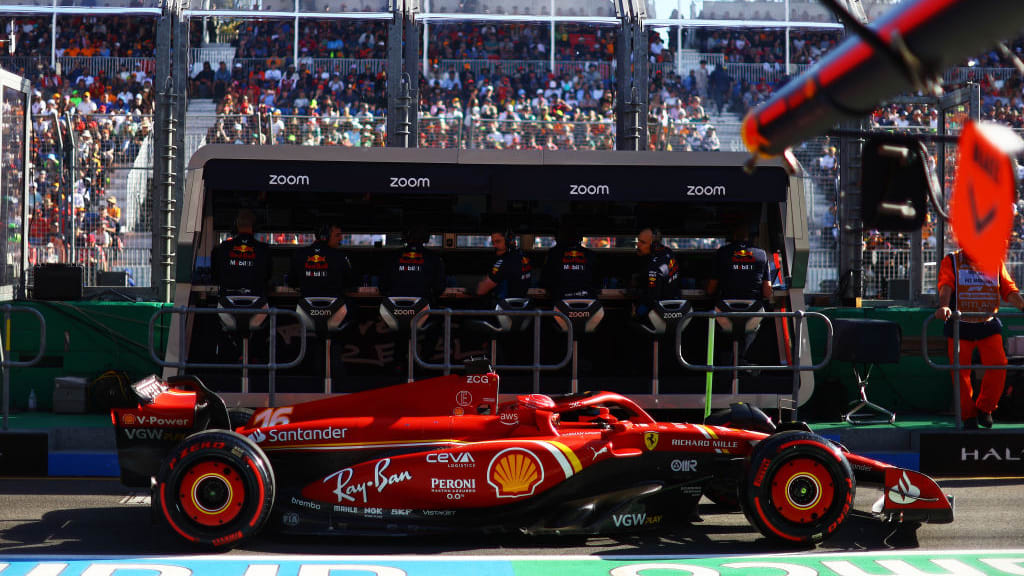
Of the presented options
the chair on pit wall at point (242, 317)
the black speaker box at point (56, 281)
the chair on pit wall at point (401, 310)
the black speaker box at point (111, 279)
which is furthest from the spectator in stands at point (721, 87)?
the black speaker box at point (56, 281)

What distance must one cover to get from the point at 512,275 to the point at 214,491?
4699mm

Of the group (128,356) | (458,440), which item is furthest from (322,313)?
(458,440)

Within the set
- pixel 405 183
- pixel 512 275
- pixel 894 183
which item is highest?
pixel 405 183

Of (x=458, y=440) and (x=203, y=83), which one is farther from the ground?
(x=203, y=83)

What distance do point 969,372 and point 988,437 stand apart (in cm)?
112

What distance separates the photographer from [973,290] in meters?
10.0

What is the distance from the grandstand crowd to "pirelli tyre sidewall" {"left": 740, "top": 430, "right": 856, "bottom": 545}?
6477 mm

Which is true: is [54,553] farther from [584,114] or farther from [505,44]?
[505,44]

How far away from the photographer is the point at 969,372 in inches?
407

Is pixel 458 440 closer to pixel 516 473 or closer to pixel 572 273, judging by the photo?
pixel 516 473

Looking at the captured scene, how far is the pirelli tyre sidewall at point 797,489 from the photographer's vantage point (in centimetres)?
673

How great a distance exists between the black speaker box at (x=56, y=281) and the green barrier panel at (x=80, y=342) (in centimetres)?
24

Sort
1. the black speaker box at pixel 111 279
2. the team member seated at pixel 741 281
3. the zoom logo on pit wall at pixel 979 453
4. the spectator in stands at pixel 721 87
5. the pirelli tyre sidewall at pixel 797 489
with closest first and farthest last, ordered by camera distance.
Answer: the pirelli tyre sidewall at pixel 797 489
the zoom logo on pit wall at pixel 979 453
the team member seated at pixel 741 281
the black speaker box at pixel 111 279
the spectator in stands at pixel 721 87

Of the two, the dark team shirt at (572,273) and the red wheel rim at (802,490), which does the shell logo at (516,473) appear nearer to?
the red wheel rim at (802,490)
